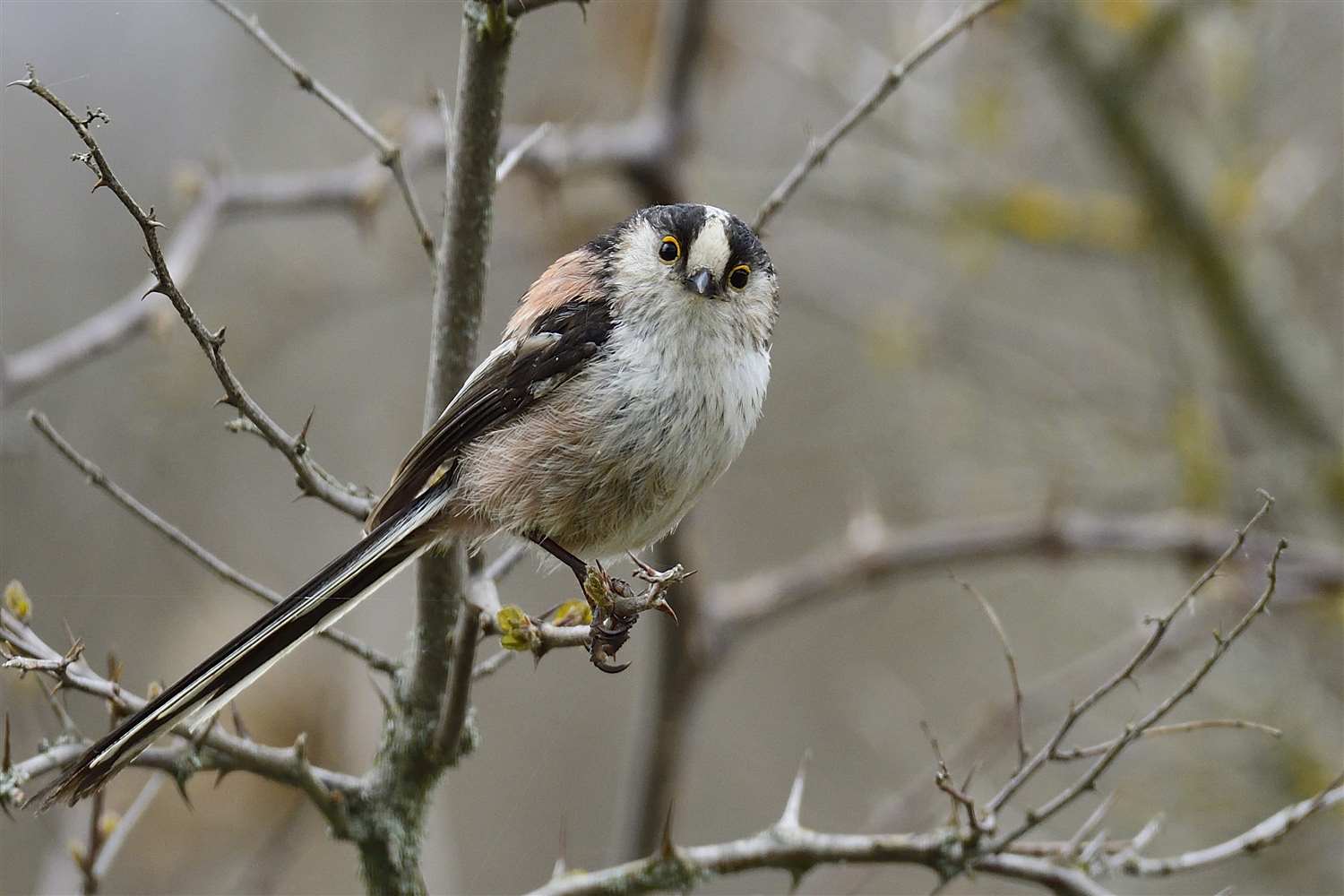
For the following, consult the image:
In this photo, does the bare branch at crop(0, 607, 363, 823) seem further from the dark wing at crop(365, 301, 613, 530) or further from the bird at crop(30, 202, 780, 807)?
the dark wing at crop(365, 301, 613, 530)

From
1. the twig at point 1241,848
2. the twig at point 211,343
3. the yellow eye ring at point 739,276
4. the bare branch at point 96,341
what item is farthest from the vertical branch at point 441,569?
the twig at point 1241,848

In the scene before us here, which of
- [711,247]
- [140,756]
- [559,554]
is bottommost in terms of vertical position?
[140,756]

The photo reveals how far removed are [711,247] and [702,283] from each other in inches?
5.1

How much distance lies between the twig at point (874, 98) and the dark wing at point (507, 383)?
0.56 metres

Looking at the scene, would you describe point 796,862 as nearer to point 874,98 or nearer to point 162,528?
point 162,528

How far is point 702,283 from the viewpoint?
3.03m

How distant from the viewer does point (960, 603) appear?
31.7 feet

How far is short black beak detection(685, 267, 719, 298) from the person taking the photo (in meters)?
3.02

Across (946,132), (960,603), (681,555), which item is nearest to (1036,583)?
(960,603)

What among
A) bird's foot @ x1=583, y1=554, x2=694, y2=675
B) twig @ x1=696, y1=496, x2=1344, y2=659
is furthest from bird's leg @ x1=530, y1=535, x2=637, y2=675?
twig @ x1=696, y1=496, x2=1344, y2=659

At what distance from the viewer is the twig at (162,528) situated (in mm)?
2498

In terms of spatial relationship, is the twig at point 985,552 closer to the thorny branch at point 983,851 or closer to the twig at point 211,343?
the thorny branch at point 983,851

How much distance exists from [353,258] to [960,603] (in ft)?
17.9

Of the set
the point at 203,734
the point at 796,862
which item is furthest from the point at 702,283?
the point at 203,734
